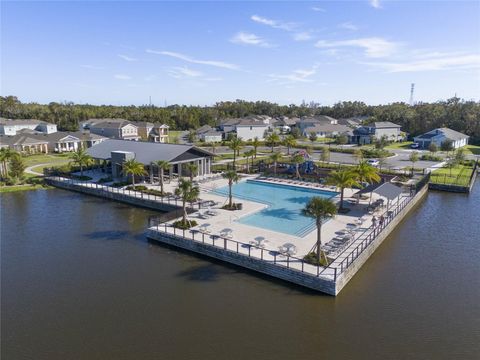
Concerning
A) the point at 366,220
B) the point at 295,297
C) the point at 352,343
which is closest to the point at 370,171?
the point at 366,220

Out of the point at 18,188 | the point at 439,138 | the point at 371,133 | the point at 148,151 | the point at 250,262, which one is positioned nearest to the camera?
the point at 250,262

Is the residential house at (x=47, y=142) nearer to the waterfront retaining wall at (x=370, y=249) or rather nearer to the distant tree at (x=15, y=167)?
the distant tree at (x=15, y=167)

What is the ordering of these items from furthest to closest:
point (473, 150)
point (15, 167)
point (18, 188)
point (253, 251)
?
point (473, 150) < point (15, 167) < point (18, 188) < point (253, 251)

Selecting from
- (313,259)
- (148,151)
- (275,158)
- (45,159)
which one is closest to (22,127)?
(45,159)

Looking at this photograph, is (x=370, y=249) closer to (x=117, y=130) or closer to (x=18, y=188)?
(x=18, y=188)

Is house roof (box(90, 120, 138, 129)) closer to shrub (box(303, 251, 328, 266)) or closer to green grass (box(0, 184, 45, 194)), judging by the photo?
green grass (box(0, 184, 45, 194))

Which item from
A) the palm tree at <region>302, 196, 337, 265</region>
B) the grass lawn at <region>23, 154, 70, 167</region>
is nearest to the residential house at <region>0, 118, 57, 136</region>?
the grass lawn at <region>23, 154, 70, 167</region>

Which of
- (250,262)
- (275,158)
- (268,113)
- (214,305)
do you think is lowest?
(214,305)

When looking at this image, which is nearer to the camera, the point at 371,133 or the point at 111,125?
the point at 111,125
